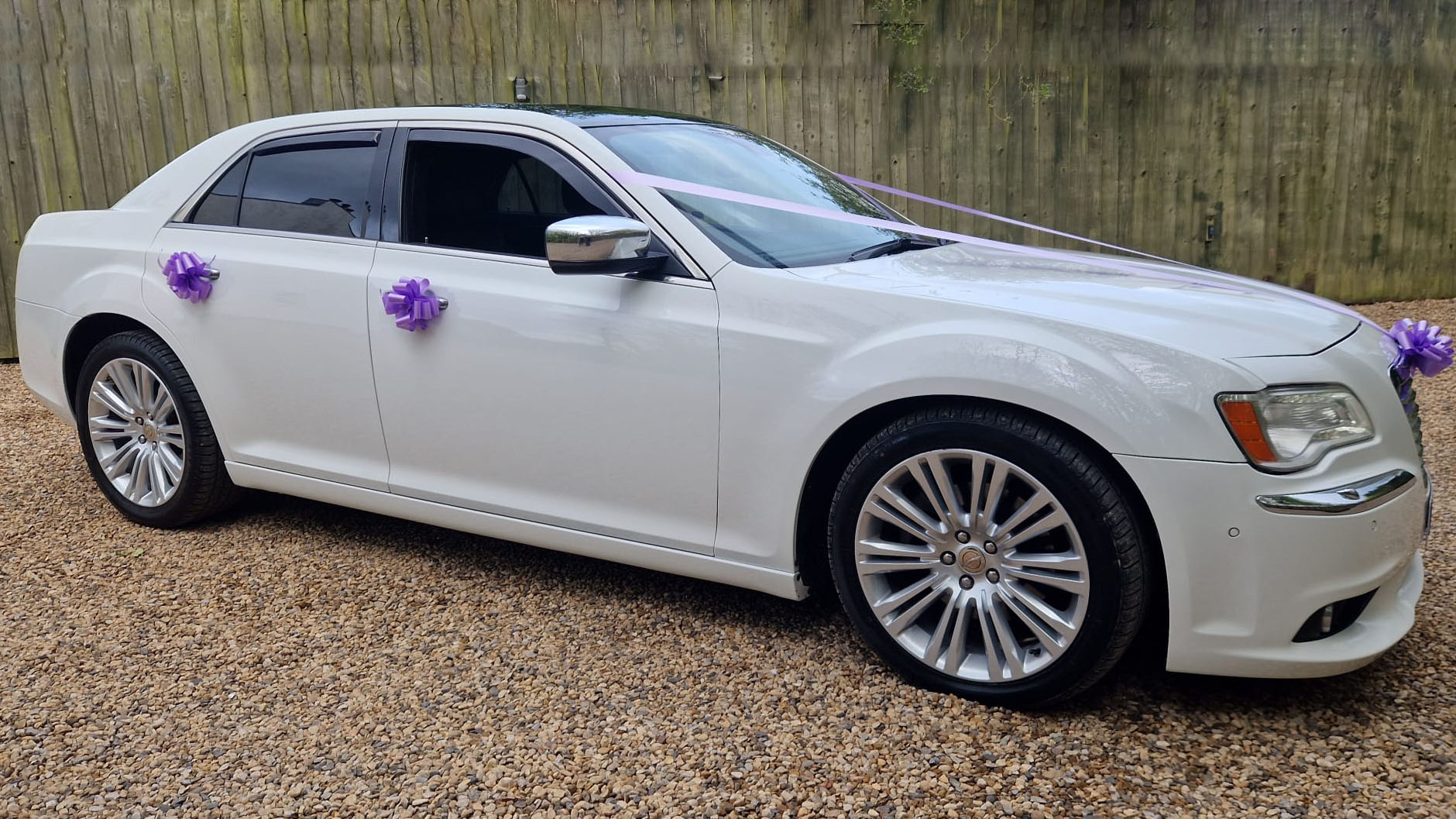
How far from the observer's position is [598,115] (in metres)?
3.70

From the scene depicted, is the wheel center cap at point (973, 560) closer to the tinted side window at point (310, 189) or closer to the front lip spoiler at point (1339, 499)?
the front lip spoiler at point (1339, 499)

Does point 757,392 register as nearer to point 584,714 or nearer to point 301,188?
point 584,714

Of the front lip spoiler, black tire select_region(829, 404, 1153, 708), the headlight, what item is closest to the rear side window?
black tire select_region(829, 404, 1153, 708)

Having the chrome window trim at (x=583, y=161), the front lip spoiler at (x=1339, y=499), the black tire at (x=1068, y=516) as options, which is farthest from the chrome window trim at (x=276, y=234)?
the front lip spoiler at (x=1339, y=499)

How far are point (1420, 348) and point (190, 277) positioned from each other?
4012 mm

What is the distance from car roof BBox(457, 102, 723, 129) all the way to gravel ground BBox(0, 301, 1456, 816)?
1578mm

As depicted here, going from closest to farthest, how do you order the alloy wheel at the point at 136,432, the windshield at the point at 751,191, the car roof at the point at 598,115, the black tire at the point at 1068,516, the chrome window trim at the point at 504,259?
the black tire at the point at 1068,516
the chrome window trim at the point at 504,259
the windshield at the point at 751,191
the car roof at the point at 598,115
the alloy wheel at the point at 136,432

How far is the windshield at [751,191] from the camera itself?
10.6ft

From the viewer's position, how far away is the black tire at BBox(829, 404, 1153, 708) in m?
2.59

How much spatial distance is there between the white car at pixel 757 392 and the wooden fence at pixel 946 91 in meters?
3.64

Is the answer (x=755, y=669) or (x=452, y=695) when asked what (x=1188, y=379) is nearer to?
(x=755, y=669)

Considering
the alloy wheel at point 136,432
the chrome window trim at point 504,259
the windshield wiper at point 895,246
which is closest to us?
the chrome window trim at point 504,259

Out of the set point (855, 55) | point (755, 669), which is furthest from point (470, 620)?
Answer: point (855, 55)

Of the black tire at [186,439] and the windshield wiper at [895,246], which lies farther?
the black tire at [186,439]
